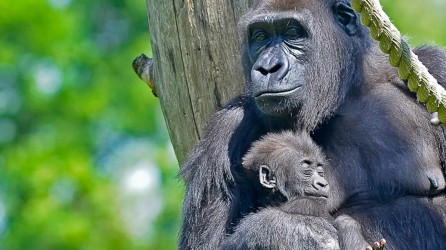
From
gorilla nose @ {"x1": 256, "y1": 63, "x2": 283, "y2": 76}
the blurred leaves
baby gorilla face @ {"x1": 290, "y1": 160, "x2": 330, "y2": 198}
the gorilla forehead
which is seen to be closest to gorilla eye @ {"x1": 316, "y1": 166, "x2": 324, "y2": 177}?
baby gorilla face @ {"x1": 290, "y1": 160, "x2": 330, "y2": 198}

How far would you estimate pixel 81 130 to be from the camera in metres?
19.2

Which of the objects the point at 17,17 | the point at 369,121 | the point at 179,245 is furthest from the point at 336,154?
the point at 17,17

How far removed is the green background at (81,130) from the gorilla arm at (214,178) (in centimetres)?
1009

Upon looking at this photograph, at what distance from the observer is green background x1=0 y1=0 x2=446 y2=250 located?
16906 millimetres

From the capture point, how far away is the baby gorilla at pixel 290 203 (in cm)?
492

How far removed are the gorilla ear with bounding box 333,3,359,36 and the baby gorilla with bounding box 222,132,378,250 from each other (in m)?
0.68

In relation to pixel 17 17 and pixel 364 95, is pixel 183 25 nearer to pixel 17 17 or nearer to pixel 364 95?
pixel 364 95

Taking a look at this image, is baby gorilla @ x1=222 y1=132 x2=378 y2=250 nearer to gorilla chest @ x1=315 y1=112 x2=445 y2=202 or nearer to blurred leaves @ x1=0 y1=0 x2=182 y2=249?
gorilla chest @ x1=315 y1=112 x2=445 y2=202

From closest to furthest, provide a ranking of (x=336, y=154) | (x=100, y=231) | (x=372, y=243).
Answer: (x=372, y=243), (x=336, y=154), (x=100, y=231)

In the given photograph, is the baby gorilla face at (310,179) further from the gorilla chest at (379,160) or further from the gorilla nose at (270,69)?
the gorilla nose at (270,69)

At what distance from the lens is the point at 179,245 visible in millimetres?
5418

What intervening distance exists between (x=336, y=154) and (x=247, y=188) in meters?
0.51

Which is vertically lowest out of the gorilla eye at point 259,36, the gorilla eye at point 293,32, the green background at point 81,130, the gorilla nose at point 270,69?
the gorilla nose at point 270,69

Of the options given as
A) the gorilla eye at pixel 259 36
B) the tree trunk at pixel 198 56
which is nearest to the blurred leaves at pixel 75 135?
the tree trunk at pixel 198 56
